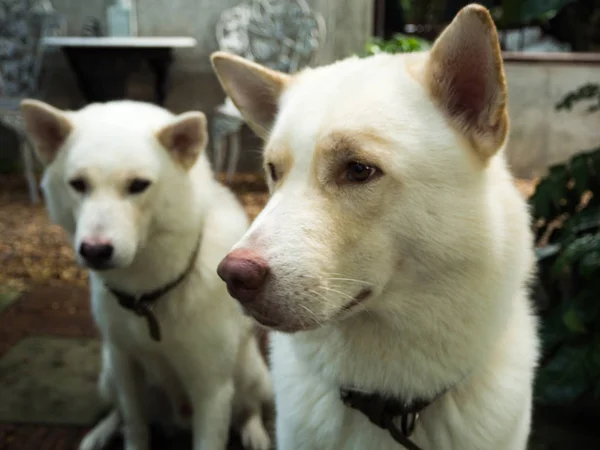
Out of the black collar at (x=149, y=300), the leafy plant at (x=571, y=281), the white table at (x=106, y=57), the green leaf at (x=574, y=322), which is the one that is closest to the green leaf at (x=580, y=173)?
the leafy plant at (x=571, y=281)

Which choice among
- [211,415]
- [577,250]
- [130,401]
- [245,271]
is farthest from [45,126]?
[577,250]

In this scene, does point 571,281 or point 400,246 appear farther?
point 571,281

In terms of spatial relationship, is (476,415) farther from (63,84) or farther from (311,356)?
(63,84)

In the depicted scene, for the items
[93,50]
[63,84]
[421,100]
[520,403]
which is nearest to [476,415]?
[520,403]

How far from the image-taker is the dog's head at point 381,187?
1.03 metres

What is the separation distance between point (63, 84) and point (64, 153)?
464 cm

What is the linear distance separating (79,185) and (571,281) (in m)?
1.96

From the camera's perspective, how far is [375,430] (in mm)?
1296

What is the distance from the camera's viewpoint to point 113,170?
176 cm

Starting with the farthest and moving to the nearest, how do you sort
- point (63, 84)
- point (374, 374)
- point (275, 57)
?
point (63, 84) < point (275, 57) < point (374, 374)

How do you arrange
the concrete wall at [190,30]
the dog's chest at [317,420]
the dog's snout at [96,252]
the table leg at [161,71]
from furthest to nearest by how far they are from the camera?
the concrete wall at [190,30]
the table leg at [161,71]
the dog's snout at [96,252]
the dog's chest at [317,420]

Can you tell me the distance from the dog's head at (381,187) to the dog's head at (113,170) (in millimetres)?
753

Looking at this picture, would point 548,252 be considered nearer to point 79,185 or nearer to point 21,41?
point 79,185

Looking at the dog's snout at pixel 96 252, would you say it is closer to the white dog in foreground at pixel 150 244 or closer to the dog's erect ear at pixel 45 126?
the white dog in foreground at pixel 150 244
